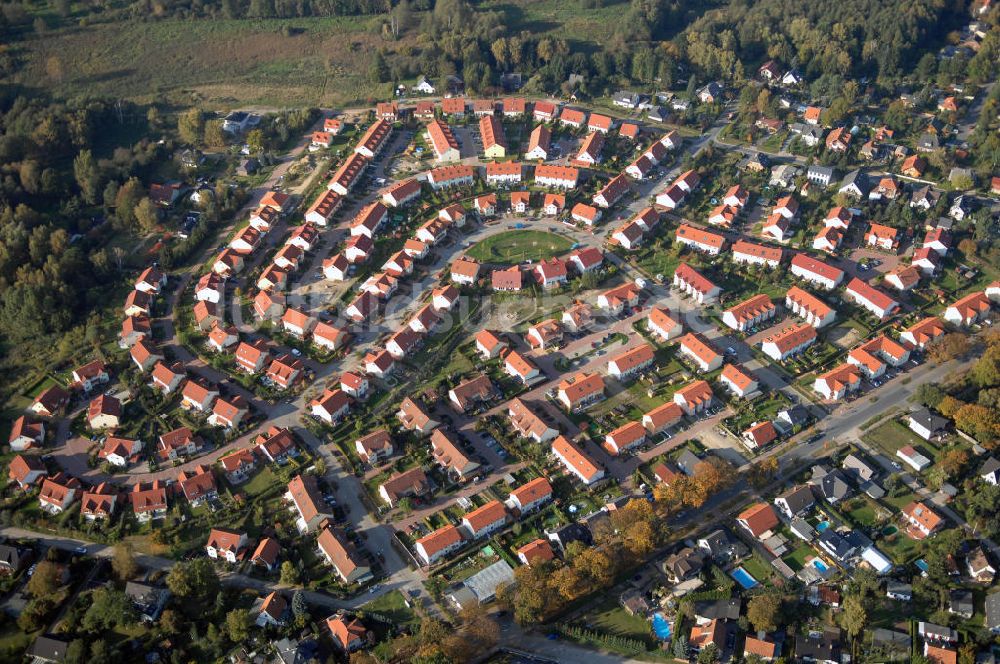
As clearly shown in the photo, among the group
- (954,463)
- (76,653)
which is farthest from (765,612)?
(76,653)

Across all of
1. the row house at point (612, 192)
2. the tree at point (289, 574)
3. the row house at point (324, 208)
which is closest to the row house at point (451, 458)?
the tree at point (289, 574)

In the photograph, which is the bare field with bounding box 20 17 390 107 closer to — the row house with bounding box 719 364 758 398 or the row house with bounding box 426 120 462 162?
the row house with bounding box 426 120 462 162

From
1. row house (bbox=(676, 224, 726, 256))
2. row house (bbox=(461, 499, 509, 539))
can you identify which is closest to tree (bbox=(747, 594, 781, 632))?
row house (bbox=(461, 499, 509, 539))

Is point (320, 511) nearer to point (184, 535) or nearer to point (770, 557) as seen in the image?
point (184, 535)

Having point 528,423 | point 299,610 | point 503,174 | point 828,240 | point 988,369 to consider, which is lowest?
point 299,610

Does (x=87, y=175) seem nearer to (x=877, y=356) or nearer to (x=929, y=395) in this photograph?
(x=877, y=356)

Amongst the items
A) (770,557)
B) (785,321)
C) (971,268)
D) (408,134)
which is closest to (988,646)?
(770,557)

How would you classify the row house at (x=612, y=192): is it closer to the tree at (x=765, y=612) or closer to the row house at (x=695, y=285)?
the row house at (x=695, y=285)
